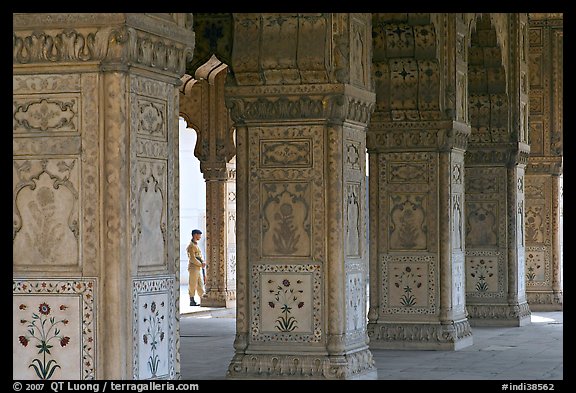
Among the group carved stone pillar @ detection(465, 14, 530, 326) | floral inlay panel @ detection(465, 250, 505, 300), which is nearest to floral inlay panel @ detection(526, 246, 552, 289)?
carved stone pillar @ detection(465, 14, 530, 326)

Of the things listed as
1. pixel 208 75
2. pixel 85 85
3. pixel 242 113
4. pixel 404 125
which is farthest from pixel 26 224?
pixel 208 75

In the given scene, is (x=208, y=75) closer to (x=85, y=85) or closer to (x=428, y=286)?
(x=428, y=286)

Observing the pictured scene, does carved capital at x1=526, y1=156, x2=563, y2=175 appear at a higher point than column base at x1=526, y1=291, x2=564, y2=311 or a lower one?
higher

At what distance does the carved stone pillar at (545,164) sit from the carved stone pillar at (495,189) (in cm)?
323

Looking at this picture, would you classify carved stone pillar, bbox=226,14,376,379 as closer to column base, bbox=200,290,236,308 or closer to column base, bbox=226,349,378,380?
column base, bbox=226,349,378,380

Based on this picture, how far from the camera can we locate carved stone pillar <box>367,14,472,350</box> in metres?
12.7

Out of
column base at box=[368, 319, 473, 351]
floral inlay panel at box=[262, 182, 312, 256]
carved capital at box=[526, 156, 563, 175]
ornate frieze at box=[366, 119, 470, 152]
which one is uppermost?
ornate frieze at box=[366, 119, 470, 152]

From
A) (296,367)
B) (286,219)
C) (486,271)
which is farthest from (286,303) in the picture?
(486,271)

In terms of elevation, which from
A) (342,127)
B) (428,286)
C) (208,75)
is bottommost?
(428,286)

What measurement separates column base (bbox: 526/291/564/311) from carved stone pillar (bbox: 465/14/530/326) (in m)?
3.34

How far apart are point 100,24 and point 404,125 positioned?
7105mm
